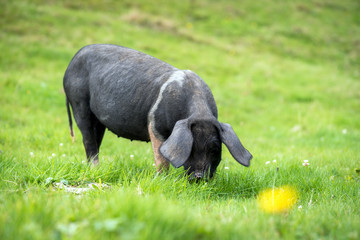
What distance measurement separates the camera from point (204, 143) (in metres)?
3.60

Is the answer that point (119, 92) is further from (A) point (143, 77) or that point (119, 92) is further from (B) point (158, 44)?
(B) point (158, 44)

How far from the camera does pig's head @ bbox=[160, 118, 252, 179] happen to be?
11.5 feet

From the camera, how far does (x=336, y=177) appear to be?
187 inches

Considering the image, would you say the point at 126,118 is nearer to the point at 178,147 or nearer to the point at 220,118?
the point at 178,147

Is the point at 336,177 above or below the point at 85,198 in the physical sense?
below

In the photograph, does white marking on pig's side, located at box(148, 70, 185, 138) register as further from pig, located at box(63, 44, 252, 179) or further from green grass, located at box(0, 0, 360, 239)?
green grass, located at box(0, 0, 360, 239)

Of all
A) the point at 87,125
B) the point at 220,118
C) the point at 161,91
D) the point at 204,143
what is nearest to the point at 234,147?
the point at 204,143

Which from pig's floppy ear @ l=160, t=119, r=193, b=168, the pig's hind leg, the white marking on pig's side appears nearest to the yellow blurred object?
pig's floppy ear @ l=160, t=119, r=193, b=168

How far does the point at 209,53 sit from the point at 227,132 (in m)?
13.0

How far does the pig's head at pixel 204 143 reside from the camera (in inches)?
137

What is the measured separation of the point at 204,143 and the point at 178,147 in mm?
336

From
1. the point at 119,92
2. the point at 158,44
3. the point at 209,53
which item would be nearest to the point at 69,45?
the point at 158,44

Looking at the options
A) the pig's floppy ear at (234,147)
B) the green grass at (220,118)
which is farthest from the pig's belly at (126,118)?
the pig's floppy ear at (234,147)

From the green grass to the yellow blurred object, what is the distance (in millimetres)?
95
